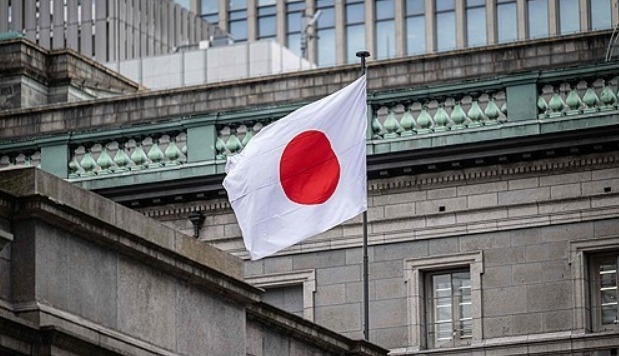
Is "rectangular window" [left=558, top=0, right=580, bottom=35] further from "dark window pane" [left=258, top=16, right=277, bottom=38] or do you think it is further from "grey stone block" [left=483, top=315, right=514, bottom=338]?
"grey stone block" [left=483, top=315, right=514, bottom=338]

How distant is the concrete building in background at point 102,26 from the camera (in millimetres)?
101125

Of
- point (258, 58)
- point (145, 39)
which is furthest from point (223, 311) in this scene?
point (145, 39)

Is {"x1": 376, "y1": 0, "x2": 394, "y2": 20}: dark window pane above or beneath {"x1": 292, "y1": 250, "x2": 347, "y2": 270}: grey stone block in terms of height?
above

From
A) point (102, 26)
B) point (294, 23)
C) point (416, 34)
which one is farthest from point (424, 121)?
point (294, 23)

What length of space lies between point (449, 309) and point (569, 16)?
7291cm

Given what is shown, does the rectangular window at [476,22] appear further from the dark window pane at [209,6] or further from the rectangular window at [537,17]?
the dark window pane at [209,6]

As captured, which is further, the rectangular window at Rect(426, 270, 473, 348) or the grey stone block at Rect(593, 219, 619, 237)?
the rectangular window at Rect(426, 270, 473, 348)

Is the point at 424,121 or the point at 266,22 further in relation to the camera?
the point at 266,22

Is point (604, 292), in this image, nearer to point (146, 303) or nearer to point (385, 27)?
point (146, 303)

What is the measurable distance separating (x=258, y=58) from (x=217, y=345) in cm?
4198

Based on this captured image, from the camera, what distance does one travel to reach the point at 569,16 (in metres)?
114

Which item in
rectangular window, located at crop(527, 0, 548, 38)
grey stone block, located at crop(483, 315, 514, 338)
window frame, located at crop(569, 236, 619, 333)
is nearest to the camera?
window frame, located at crop(569, 236, 619, 333)

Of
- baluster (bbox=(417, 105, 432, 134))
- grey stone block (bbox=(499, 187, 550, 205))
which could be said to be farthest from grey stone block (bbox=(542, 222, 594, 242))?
Answer: baluster (bbox=(417, 105, 432, 134))

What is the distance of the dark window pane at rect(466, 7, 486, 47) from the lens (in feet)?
379
